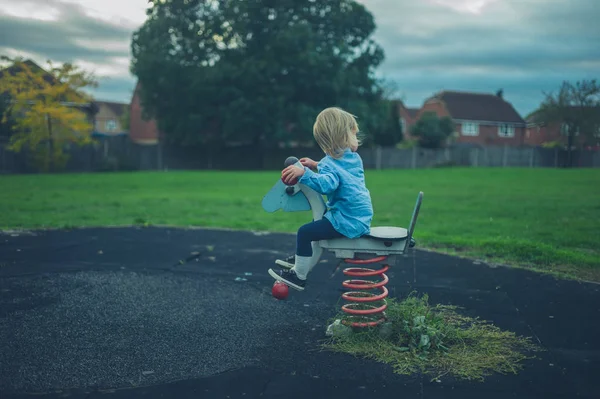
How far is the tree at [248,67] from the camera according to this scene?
36969mm

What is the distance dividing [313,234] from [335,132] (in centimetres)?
81

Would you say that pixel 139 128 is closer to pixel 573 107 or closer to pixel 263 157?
pixel 263 157

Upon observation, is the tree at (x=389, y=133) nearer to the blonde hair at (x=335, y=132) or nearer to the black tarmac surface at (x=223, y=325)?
the black tarmac surface at (x=223, y=325)

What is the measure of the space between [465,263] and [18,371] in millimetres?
5730

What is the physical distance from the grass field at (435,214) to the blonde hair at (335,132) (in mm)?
4152

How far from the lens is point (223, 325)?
4.85 metres

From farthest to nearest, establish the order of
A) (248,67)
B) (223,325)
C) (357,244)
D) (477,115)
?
1. (477,115)
2. (248,67)
3. (223,325)
4. (357,244)

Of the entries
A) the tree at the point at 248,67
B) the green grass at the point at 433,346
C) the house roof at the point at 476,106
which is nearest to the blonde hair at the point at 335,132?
the green grass at the point at 433,346

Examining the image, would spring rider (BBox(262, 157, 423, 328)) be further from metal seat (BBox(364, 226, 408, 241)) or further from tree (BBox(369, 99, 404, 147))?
tree (BBox(369, 99, 404, 147))

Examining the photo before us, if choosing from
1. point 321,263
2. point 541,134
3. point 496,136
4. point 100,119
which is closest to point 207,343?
point 321,263

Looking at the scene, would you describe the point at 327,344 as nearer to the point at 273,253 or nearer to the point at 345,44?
the point at 273,253

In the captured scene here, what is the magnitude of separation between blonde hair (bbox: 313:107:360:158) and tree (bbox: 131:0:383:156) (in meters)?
32.7

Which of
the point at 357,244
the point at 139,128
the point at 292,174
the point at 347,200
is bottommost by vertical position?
the point at 357,244

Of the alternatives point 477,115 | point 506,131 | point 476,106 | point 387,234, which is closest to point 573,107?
point 387,234
